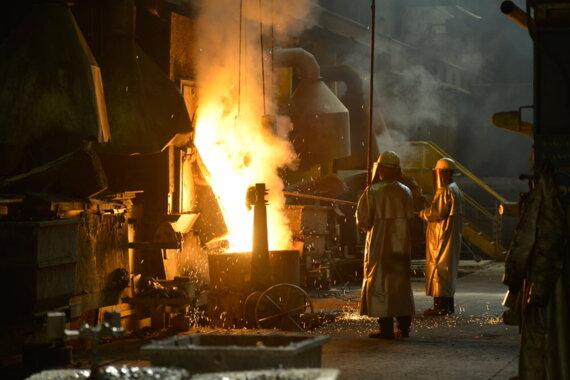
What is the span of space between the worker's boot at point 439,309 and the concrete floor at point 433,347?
0.15m

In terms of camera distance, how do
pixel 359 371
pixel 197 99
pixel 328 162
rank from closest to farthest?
pixel 359 371, pixel 197 99, pixel 328 162

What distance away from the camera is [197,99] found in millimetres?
13148

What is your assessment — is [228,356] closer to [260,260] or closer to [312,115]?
[260,260]

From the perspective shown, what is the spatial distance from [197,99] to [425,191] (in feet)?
45.6

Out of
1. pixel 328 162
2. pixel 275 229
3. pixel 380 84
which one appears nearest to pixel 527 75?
pixel 380 84

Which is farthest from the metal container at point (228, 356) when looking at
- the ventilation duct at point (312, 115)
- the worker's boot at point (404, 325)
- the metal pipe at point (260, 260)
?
the ventilation duct at point (312, 115)

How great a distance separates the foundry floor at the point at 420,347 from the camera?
8641mm

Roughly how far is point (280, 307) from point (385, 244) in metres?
1.48

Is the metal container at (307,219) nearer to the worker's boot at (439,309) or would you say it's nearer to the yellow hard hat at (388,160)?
the worker's boot at (439,309)

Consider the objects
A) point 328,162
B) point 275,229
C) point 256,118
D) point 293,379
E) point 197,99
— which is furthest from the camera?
point 328,162

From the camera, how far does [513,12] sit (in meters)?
6.95

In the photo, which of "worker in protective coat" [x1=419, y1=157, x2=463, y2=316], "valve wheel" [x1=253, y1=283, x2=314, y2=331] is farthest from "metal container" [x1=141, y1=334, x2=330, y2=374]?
"worker in protective coat" [x1=419, y1=157, x2=463, y2=316]

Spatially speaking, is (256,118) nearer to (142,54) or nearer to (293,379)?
(142,54)

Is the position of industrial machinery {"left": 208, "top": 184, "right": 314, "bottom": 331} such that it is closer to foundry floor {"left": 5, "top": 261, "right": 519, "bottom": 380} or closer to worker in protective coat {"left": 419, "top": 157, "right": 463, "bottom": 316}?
foundry floor {"left": 5, "top": 261, "right": 519, "bottom": 380}
